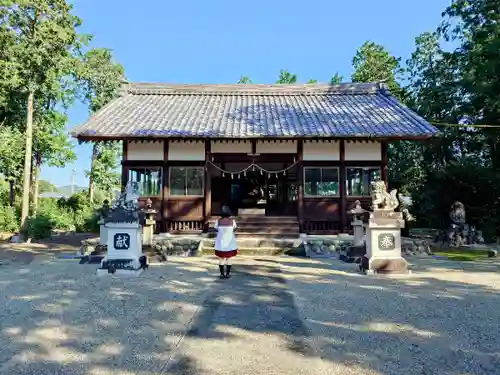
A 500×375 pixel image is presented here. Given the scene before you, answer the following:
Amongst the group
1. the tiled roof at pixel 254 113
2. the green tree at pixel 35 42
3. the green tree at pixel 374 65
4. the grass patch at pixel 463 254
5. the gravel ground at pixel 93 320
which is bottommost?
the grass patch at pixel 463 254

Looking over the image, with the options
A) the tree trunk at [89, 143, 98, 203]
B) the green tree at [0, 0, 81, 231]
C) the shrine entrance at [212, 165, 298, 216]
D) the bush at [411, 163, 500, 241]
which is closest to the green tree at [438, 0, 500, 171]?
the bush at [411, 163, 500, 241]

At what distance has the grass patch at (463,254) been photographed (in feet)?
33.9

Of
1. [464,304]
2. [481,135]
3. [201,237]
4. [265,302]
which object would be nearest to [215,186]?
[201,237]

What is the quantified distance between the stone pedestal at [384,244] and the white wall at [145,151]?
8311 millimetres

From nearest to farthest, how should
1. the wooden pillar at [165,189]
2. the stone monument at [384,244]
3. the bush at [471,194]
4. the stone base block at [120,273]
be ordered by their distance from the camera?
the stone base block at [120,273], the stone monument at [384,244], the wooden pillar at [165,189], the bush at [471,194]

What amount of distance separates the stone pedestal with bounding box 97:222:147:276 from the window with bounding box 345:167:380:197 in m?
8.20

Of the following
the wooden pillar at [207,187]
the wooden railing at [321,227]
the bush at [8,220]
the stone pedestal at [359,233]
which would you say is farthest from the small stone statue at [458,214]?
the bush at [8,220]

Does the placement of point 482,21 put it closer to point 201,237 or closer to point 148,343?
point 201,237

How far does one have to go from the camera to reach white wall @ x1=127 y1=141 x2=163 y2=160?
1309 cm

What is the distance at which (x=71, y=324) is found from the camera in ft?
14.5

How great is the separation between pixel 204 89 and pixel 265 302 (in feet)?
44.2

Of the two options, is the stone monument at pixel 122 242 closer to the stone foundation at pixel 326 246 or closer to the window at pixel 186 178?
the window at pixel 186 178

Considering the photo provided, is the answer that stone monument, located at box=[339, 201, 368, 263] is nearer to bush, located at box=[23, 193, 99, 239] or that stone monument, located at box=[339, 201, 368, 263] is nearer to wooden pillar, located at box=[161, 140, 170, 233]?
wooden pillar, located at box=[161, 140, 170, 233]

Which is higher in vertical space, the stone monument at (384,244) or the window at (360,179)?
the window at (360,179)
